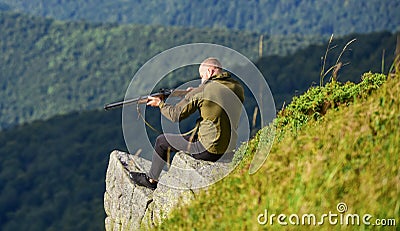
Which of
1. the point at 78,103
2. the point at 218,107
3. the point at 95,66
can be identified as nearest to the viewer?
the point at 218,107

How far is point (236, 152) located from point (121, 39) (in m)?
131

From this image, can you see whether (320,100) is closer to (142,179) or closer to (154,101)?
(154,101)

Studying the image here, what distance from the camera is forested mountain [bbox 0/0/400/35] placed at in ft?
537

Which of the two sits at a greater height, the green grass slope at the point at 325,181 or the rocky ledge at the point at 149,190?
the rocky ledge at the point at 149,190

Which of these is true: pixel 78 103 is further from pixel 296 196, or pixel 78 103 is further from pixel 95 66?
pixel 296 196

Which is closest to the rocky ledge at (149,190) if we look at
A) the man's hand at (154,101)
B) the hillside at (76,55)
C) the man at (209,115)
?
the man at (209,115)

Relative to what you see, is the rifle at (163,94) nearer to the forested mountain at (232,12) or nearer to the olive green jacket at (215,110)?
the olive green jacket at (215,110)

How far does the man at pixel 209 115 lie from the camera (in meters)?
9.16

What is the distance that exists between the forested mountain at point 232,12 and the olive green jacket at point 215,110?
5871 inches

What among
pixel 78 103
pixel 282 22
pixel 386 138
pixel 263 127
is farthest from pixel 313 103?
pixel 282 22

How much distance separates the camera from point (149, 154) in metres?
9.77

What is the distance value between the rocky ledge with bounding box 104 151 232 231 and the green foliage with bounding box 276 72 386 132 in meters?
1.12

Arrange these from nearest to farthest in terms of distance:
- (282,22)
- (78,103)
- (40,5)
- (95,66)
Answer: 1. (78,103)
2. (95,66)
3. (282,22)
4. (40,5)

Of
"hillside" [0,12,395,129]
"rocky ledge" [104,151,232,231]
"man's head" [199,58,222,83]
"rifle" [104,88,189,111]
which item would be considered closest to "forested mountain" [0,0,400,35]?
"hillside" [0,12,395,129]
